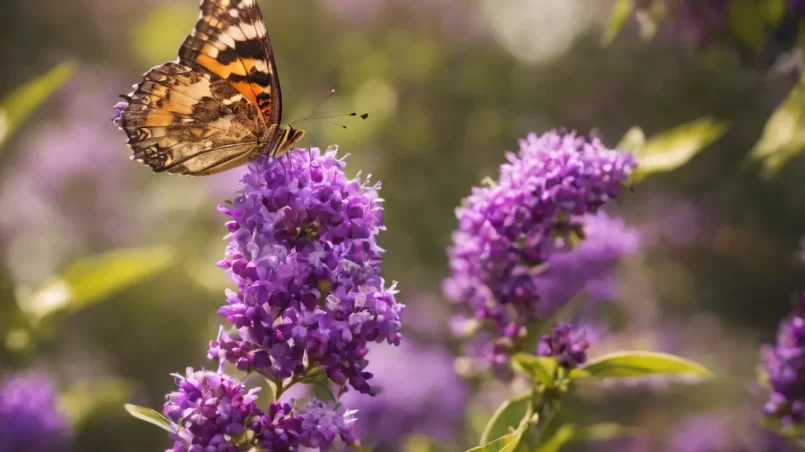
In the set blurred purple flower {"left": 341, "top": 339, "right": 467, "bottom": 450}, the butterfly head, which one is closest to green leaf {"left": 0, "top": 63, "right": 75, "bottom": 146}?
the butterfly head

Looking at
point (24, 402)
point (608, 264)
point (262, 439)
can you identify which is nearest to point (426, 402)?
point (608, 264)

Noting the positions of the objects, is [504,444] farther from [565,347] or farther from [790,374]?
[790,374]

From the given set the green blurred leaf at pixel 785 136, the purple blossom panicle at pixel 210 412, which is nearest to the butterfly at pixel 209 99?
the purple blossom panicle at pixel 210 412

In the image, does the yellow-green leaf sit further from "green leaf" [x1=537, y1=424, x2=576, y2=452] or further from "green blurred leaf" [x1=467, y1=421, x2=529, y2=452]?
"green blurred leaf" [x1=467, y1=421, x2=529, y2=452]

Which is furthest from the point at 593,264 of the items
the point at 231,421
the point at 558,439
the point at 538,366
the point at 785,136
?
the point at 231,421

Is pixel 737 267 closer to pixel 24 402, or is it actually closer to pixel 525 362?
pixel 525 362

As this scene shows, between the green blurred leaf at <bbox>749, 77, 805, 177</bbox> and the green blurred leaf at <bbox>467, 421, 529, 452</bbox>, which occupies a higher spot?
the green blurred leaf at <bbox>749, 77, 805, 177</bbox>
